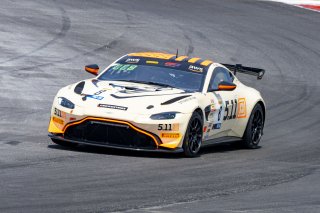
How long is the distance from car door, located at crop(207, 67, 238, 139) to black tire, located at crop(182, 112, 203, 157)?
0.43m

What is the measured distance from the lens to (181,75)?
14.2 metres

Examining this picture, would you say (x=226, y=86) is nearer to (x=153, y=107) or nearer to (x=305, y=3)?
(x=153, y=107)

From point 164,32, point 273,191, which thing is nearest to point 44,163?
point 273,191

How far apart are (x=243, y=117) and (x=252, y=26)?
13.7 meters

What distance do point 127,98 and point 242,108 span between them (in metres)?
2.57

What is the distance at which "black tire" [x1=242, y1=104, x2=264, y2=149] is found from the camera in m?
15.2

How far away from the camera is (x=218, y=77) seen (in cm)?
1464

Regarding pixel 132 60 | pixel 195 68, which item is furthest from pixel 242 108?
pixel 132 60

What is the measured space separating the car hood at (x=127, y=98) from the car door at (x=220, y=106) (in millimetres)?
478

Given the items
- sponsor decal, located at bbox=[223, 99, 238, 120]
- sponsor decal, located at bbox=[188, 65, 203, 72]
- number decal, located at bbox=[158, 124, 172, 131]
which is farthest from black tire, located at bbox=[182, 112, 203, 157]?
sponsor decal, located at bbox=[188, 65, 203, 72]

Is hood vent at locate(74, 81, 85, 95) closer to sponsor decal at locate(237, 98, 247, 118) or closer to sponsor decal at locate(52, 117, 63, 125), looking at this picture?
sponsor decal at locate(52, 117, 63, 125)

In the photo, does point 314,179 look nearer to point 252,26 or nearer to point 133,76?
point 133,76

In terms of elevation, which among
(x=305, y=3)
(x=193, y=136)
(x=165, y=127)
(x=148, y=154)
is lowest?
(x=305, y=3)

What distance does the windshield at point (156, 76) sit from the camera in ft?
45.8
